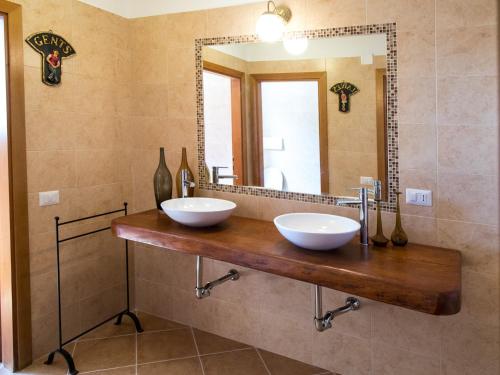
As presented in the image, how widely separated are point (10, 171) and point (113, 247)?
3.23ft

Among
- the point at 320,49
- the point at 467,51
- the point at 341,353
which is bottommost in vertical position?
the point at 341,353

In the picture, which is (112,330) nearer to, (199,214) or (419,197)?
(199,214)

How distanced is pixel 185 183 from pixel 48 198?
870mm

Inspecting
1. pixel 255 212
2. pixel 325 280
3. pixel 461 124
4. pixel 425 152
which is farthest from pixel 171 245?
pixel 461 124

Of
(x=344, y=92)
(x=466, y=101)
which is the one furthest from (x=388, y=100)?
(x=466, y=101)

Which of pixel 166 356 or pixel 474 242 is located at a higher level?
pixel 474 242

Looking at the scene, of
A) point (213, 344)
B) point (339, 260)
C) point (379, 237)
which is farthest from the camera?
point (213, 344)

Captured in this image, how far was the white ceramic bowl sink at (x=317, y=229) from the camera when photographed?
70.0 inches

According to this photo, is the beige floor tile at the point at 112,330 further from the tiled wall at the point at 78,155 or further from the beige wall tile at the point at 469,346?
the beige wall tile at the point at 469,346

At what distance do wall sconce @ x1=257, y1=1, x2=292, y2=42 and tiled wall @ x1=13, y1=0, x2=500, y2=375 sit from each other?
6 centimetres

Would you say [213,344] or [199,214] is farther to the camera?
[213,344]

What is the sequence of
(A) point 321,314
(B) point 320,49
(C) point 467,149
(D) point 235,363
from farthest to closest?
(D) point 235,363 < (B) point 320,49 < (A) point 321,314 < (C) point 467,149

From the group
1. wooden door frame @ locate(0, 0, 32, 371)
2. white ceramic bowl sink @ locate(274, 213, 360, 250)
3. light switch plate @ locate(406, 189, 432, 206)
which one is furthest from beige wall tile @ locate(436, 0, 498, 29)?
wooden door frame @ locate(0, 0, 32, 371)

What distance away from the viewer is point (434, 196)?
6.56 ft
